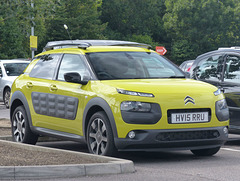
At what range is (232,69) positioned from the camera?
12.0 m

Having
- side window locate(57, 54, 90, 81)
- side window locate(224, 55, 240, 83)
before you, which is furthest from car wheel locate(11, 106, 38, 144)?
side window locate(224, 55, 240, 83)

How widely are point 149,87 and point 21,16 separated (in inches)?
574

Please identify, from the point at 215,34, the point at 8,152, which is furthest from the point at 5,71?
the point at 215,34

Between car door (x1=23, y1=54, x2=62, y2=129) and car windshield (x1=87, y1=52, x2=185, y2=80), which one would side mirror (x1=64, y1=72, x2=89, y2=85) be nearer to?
car windshield (x1=87, y1=52, x2=185, y2=80)

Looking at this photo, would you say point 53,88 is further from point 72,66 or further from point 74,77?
point 74,77

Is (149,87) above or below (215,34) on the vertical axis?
above

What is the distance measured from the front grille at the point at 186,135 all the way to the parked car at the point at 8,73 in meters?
15.6

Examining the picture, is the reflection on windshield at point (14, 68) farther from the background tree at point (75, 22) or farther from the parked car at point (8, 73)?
the background tree at point (75, 22)

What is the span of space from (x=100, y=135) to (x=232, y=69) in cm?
361

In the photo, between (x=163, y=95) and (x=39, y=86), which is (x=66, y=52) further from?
(x=163, y=95)

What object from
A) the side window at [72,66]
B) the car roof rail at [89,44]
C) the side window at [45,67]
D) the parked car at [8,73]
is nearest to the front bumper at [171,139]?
the side window at [72,66]

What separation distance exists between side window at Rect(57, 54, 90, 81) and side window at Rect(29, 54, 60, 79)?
221 millimetres

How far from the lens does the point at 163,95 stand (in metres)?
9.04

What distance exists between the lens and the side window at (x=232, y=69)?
11.9 meters
